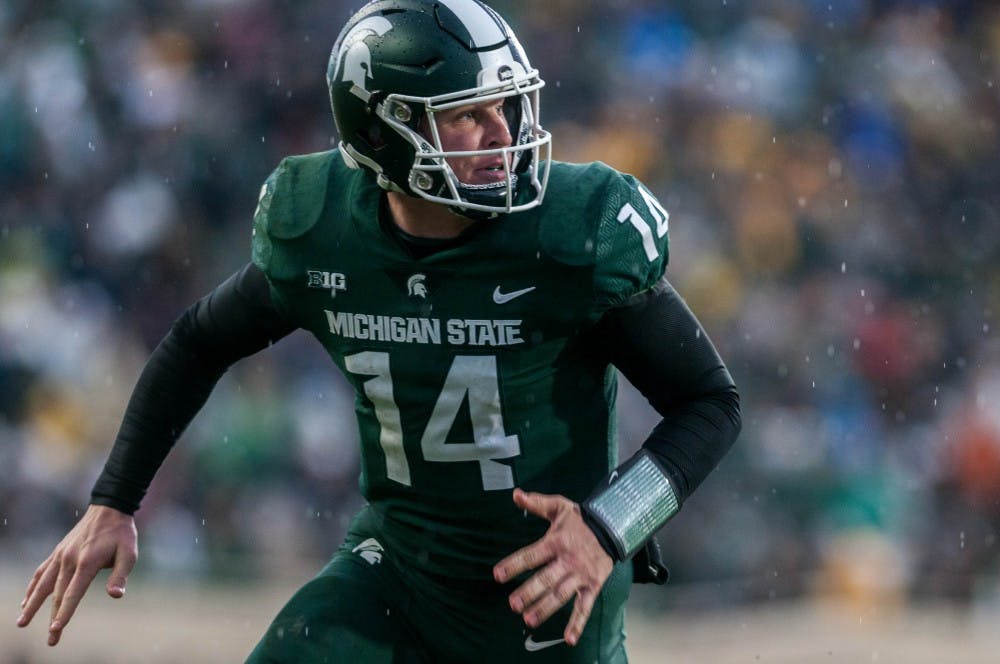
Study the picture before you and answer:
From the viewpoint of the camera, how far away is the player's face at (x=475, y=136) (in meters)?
2.72

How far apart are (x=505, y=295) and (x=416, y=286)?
0.18 m

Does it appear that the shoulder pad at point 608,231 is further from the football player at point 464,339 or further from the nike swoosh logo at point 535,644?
the nike swoosh logo at point 535,644

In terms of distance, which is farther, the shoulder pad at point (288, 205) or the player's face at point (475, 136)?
the shoulder pad at point (288, 205)

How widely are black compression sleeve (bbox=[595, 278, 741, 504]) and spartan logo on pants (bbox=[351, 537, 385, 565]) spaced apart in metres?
0.61

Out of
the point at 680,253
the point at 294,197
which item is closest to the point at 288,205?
the point at 294,197

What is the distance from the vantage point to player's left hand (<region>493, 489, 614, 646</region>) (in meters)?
2.34

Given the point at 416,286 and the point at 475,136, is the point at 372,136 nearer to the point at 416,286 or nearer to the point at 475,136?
the point at 475,136

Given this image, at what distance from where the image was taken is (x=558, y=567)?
7.80 ft

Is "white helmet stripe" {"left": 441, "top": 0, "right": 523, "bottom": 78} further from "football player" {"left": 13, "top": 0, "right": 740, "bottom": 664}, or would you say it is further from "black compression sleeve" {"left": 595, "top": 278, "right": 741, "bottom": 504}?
"black compression sleeve" {"left": 595, "top": 278, "right": 741, "bottom": 504}

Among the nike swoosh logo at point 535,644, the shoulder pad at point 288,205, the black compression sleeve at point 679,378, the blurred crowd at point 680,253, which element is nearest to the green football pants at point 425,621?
the nike swoosh logo at point 535,644

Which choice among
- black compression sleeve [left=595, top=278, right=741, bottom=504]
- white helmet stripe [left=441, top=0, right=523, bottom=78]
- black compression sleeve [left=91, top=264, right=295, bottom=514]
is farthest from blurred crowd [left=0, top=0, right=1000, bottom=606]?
white helmet stripe [left=441, top=0, right=523, bottom=78]

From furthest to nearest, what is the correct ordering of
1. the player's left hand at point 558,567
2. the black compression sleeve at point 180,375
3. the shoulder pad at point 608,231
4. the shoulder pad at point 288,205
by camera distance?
1. the black compression sleeve at point 180,375
2. the shoulder pad at point 288,205
3. the shoulder pad at point 608,231
4. the player's left hand at point 558,567

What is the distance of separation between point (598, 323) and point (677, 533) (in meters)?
Answer: 3.72

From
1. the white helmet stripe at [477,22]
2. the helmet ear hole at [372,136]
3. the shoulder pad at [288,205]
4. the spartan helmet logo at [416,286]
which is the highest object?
the white helmet stripe at [477,22]
